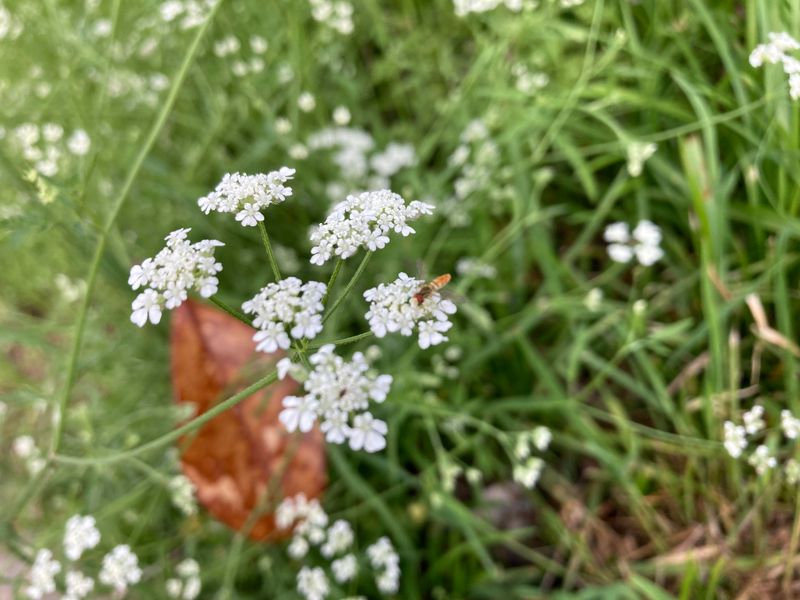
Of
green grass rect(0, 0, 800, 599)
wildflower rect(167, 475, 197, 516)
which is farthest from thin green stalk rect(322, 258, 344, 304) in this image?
wildflower rect(167, 475, 197, 516)

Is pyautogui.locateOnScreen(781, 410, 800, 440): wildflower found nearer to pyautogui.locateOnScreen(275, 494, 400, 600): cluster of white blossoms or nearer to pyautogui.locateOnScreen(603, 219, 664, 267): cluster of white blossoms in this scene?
pyautogui.locateOnScreen(603, 219, 664, 267): cluster of white blossoms

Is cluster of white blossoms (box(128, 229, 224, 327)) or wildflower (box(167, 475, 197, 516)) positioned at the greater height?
cluster of white blossoms (box(128, 229, 224, 327))

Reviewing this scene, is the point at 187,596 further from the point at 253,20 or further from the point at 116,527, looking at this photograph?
the point at 253,20

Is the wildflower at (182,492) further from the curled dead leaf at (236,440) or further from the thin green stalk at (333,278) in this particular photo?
the thin green stalk at (333,278)

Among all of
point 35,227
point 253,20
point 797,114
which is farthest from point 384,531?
point 253,20

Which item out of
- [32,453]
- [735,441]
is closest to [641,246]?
[735,441]

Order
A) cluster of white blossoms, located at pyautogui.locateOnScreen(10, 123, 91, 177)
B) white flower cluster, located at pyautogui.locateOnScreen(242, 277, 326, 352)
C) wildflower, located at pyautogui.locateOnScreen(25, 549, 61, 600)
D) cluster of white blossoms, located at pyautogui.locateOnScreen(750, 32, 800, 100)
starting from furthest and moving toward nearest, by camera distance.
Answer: cluster of white blossoms, located at pyautogui.locateOnScreen(10, 123, 91, 177) < wildflower, located at pyautogui.locateOnScreen(25, 549, 61, 600) < cluster of white blossoms, located at pyautogui.locateOnScreen(750, 32, 800, 100) < white flower cluster, located at pyautogui.locateOnScreen(242, 277, 326, 352)
